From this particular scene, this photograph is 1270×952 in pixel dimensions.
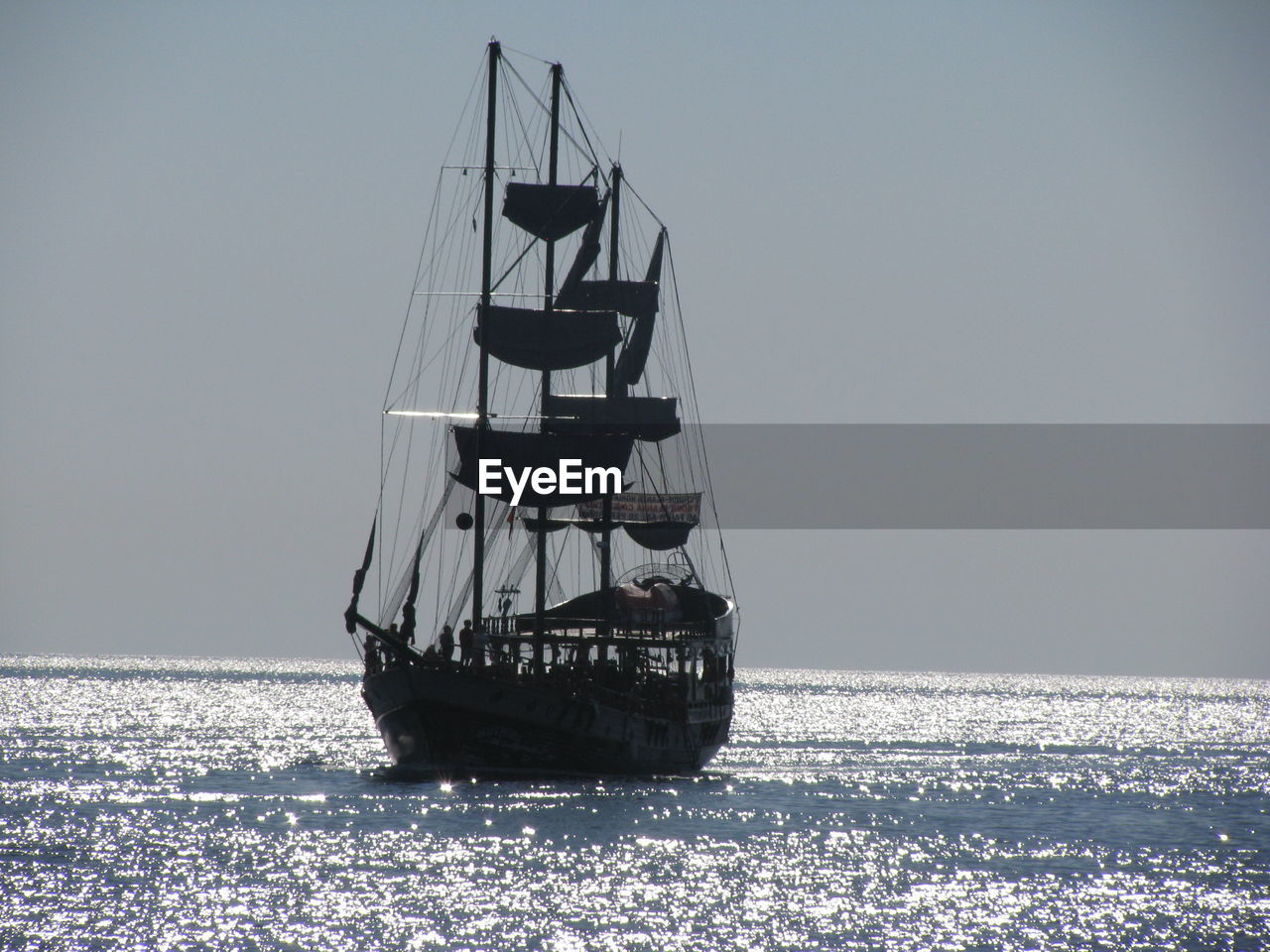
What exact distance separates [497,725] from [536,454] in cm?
1630

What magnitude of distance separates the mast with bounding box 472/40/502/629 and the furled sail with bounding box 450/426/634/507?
3.57 feet

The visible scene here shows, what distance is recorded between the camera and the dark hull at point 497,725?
5834 centimetres

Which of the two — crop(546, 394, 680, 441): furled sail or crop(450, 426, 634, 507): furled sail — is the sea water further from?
crop(546, 394, 680, 441): furled sail

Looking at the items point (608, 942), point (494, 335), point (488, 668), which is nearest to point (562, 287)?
point (494, 335)

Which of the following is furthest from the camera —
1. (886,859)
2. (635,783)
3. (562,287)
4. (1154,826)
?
(562,287)

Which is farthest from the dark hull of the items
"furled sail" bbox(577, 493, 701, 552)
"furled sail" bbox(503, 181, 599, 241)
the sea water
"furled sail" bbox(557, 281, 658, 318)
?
"furled sail" bbox(557, 281, 658, 318)

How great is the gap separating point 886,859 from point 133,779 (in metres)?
32.3

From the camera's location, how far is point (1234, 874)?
45188 mm

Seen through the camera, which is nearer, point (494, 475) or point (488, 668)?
point (488, 668)

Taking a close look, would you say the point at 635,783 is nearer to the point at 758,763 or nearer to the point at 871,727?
the point at 758,763

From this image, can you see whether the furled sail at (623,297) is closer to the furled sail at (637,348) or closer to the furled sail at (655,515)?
the furled sail at (637,348)

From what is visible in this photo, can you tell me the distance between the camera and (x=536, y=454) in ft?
236

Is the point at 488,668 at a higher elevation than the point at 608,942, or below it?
higher

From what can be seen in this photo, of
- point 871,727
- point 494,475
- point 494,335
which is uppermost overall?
point 494,335
